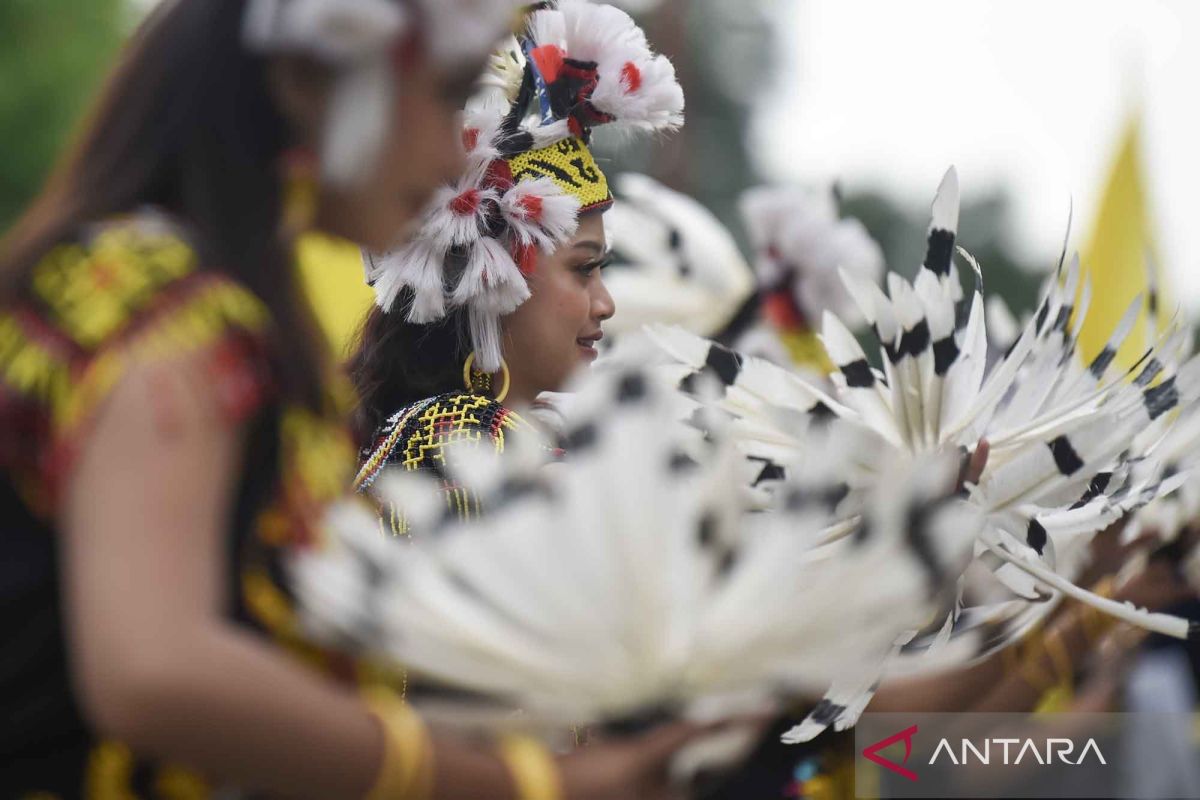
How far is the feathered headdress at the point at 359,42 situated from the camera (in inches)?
52.1

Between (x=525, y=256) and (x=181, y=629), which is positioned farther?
(x=525, y=256)

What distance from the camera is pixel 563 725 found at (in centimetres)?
136

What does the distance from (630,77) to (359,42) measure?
172cm

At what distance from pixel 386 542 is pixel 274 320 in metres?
0.22

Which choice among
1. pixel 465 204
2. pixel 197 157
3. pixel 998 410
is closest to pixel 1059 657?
pixel 998 410

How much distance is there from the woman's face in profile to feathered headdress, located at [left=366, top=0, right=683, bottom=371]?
0.05m

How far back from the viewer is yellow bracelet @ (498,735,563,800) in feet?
4.21

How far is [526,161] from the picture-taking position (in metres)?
3.04

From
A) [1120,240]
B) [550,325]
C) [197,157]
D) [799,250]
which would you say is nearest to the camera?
[197,157]

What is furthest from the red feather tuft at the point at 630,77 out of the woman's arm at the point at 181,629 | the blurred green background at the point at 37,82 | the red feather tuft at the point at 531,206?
the blurred green background at the point at 37,82

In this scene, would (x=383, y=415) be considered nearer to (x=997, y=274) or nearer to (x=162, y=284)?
(x=162, y=284)

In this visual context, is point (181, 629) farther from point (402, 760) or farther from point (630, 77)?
point (630, 77)

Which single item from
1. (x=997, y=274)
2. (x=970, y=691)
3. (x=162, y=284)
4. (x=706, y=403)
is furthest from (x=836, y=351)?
(x=997, y=274)

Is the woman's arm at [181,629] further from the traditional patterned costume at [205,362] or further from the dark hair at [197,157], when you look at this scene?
the dark hair at [197,157]
